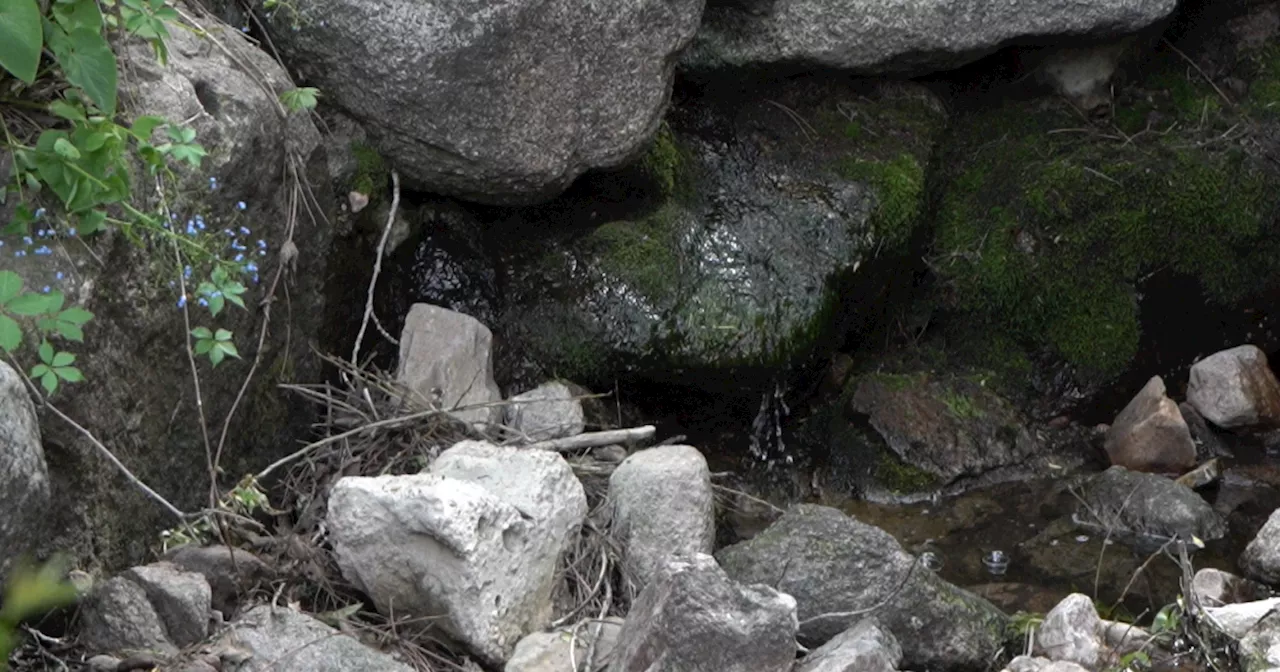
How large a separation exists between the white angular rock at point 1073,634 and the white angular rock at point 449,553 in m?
1.13

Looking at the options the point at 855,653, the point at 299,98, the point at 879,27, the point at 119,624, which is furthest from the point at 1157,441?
the point at 119,624

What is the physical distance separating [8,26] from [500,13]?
161 centimetres

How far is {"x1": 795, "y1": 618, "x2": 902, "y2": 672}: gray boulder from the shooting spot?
270 centimetres

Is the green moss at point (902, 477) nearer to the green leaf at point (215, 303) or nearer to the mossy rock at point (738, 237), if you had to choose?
the mossy rock at point (738, 237)

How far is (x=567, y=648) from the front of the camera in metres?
2.89

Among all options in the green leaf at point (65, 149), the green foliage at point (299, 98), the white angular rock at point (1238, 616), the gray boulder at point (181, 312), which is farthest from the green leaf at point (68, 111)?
the white angular rock at point (1238, 616)

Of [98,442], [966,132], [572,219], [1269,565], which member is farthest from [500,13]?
[1269,565]

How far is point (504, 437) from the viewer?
371cm

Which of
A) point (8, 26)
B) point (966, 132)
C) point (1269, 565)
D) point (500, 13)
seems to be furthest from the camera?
point (966, 132)

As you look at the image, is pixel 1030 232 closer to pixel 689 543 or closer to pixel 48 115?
pixel 689 543

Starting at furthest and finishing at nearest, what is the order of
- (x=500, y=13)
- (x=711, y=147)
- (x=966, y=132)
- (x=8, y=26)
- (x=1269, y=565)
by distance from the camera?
(x=966, y=132), (x=711, y=147), (x=1269, y=565), (x=500, y=13), (x=8, y=26)

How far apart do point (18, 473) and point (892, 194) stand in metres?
2.89

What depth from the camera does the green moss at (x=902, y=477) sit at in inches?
172

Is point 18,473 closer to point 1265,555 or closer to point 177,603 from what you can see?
point 177,603
